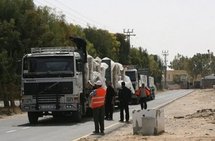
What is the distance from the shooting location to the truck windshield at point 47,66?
25594 mm

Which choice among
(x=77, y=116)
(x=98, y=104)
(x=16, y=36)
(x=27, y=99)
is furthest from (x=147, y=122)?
(x=16, y=36)

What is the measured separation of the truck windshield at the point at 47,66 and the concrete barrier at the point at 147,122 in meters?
6.92

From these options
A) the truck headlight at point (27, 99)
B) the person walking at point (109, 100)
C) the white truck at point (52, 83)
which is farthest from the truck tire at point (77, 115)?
the truck headlight at point (27, 99)

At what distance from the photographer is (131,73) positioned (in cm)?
5088

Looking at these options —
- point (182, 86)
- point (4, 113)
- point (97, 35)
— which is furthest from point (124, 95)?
point (182, 86)

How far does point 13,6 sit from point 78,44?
14167 mm

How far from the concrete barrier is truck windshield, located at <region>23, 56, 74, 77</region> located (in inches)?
273

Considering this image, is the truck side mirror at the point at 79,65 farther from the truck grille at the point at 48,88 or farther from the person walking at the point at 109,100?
the person walking at the point at 109,100

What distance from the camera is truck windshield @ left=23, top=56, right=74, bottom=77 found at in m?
25.6

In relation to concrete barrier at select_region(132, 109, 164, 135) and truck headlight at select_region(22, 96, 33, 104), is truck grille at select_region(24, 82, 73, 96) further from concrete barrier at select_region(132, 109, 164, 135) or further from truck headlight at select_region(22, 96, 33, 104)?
concrete barrier at select_region(132, 109, 164, 135)

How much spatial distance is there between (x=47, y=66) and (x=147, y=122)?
8.20m

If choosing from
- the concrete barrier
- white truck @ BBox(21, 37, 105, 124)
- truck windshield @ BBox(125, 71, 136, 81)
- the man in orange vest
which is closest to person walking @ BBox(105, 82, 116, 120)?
white truck @ BBox(21, 37, 105, 124)

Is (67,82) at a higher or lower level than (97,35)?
lower

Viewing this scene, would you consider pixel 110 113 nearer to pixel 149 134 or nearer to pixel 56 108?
pixel 56 108
